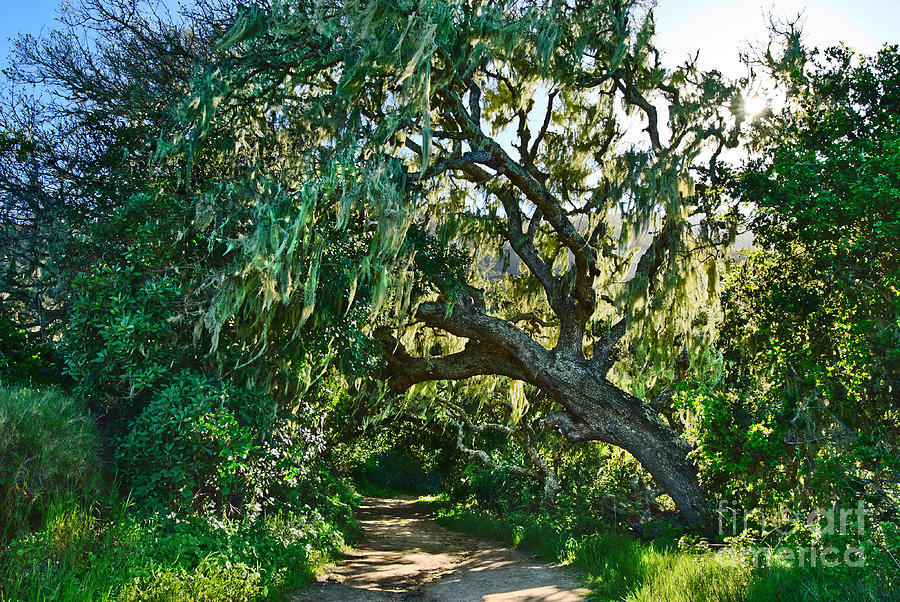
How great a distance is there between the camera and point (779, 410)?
18.2ft

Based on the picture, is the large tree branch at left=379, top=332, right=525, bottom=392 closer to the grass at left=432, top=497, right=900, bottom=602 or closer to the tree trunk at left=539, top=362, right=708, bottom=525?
the tree trunk at left=539, top=362, right=708, bottom=525

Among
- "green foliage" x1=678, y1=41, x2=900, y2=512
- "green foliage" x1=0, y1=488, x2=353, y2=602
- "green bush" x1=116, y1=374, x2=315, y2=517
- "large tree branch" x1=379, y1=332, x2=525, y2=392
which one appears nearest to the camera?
"green foliage" x1=0, y1=488, x2=353, y2=602

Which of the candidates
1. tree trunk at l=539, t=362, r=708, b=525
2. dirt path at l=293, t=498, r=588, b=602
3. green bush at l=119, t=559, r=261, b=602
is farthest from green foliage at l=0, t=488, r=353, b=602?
tree trunk at l=539, t=362, r=708, b=525

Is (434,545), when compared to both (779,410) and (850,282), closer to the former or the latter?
(779,410)

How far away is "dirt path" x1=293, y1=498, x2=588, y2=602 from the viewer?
20.7 feet

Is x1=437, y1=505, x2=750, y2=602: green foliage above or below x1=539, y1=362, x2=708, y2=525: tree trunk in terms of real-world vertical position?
below

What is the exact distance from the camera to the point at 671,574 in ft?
17.7

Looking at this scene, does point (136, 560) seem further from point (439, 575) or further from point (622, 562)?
point (622, 562)

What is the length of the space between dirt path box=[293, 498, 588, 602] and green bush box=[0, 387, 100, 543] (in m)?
2.48

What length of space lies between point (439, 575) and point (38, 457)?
5270 mm

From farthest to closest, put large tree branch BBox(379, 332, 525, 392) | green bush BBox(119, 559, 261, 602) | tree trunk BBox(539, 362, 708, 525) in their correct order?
large tree branch BBox(379, 332, 525, 392)
tree trunk BBox(539, 362, 708, 525)
green bush BBox(119, 559, 261, 602)

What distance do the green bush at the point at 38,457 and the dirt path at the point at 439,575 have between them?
248 cm

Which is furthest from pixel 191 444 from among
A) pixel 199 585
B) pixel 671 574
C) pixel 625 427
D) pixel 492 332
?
pixel 625 427

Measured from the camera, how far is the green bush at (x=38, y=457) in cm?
440
